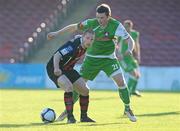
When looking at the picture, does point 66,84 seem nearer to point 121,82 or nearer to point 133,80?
point 121,82

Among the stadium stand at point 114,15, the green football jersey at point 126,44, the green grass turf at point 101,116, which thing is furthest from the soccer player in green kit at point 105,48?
the stadium stand at point 114,15

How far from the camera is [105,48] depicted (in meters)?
11.3

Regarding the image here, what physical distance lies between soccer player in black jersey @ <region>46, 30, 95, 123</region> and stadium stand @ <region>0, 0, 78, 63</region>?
16.1 m

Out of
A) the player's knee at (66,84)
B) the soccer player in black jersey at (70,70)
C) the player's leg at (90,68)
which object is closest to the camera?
the soccer player in black jersey at (70,70)

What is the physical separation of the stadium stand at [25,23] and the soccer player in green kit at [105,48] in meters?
15.6

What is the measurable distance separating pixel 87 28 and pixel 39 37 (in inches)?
677

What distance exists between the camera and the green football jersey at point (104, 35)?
36.2 feet

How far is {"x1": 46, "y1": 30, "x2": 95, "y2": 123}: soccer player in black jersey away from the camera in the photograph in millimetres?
10445

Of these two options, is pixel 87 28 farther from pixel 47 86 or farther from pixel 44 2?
pixel 44 2

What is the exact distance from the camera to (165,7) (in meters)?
30.4

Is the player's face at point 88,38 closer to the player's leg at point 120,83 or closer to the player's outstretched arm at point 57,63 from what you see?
the player's outstretched arm at point 57,63

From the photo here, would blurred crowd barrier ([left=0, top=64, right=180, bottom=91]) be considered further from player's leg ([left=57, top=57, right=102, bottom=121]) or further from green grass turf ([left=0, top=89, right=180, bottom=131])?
player's leg ([left=57, top=57, right=102, bottom=121])

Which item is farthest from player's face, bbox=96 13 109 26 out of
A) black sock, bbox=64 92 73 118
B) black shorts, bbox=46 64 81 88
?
black sock, bbox=64 92 73 118

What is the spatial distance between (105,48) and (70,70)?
889 mm
